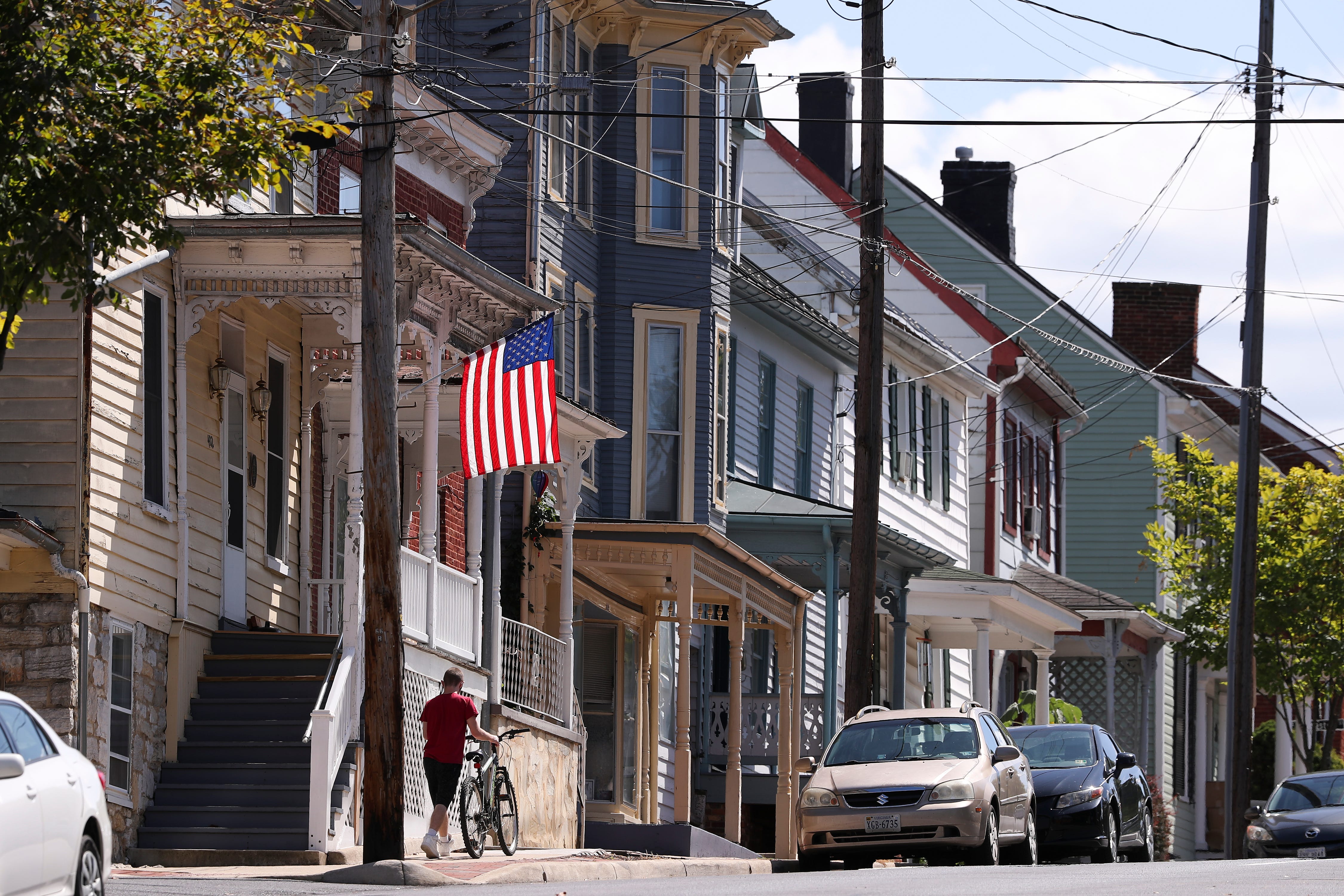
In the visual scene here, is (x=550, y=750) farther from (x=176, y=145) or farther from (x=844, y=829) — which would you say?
(x=176, y=145)

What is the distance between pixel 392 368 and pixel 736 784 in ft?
38.8

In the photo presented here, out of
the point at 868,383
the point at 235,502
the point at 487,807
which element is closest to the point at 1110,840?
the point at 868,383

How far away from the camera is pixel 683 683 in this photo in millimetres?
26266

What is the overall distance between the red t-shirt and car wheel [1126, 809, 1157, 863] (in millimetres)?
8615

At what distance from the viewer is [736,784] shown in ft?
90.0

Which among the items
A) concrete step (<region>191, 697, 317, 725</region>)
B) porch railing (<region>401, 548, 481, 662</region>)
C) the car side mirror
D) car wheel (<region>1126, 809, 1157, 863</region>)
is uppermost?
porch railing (<region>401, 548, 481, 662</region>)

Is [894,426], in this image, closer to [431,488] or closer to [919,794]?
[431,488]

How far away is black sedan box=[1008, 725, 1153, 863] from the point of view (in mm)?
22312

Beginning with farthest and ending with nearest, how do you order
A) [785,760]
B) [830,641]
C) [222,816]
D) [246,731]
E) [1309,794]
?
[830,641] < [785,760] < [1309,794] < [246,731] < [222,816]

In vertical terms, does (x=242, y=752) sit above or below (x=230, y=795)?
above

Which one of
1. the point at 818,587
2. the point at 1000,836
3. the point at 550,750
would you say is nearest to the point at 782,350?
the point at 818,587

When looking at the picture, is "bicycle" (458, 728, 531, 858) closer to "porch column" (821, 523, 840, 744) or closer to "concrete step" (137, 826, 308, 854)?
"concrete step" (137, 826, 308, 854)

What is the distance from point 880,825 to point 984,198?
31.2 m

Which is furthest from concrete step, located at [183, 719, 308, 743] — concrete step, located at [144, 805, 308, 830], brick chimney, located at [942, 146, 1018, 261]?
brick chimney, located at [942, 146, 1018, 261]
